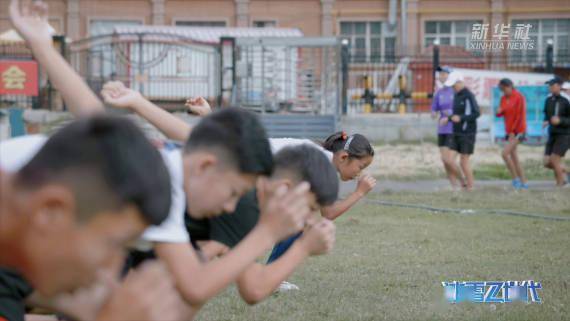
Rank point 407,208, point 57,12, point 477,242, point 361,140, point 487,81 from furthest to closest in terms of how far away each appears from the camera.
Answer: point 57,12
point 487,81
point 407,208
point 477,242
point 361,140

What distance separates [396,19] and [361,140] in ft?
98.9

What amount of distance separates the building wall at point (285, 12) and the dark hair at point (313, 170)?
104 feet

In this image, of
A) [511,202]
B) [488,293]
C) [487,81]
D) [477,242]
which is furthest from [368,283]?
[487,81]

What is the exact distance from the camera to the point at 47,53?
3793mm

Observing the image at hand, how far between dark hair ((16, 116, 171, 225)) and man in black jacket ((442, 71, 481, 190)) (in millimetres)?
12299

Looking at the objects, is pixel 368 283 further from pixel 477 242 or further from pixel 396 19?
pixel 396 19

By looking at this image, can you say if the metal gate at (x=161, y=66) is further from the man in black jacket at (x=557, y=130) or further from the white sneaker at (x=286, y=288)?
the white sneaker at (x=286, y=288)

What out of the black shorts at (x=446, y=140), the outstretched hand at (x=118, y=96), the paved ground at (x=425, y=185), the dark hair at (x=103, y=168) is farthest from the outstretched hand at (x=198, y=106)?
the black shorts at (x=446, y=140)

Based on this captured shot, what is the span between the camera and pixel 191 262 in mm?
3379

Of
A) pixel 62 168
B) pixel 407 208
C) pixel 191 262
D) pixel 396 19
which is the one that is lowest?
pixel 407 208

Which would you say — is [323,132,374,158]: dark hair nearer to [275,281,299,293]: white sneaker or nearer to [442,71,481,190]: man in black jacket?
[275,281,299,293]: white sneaker

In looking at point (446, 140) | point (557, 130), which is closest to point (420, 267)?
point (446, 140)

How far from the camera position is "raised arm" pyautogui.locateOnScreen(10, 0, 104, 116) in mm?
3727

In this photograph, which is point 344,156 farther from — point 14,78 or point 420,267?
point 14,78
